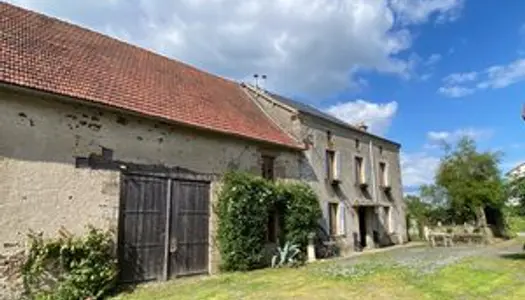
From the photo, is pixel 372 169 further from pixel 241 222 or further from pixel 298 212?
pixel 241 222

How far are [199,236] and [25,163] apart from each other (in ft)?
17.0

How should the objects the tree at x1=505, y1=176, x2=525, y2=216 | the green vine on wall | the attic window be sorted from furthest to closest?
the attic window < the green vine on wall < the tree at x1=505, y1=176, x2=525, y2=216

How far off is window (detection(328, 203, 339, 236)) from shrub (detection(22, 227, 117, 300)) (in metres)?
11.0

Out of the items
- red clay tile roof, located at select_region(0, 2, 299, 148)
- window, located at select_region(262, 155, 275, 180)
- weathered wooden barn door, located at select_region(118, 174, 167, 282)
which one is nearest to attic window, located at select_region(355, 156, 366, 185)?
red clay tile roof, located at select_region(0, 2, 299, 148)

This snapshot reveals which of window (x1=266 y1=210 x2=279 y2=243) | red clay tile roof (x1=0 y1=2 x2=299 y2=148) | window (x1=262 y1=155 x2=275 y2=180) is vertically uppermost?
red clay tile roof (x1=0 y1=2 x2=299 y2=148)

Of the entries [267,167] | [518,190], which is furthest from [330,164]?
[518,190]

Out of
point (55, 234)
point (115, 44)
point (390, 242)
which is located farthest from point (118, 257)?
point (390, 242)

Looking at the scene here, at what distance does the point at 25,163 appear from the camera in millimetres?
9289

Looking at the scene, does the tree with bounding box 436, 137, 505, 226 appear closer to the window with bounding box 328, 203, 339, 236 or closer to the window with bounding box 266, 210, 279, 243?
the window with bounding box 328, 203, 339, 236

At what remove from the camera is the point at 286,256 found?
48.8ft

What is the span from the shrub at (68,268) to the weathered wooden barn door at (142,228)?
85cm

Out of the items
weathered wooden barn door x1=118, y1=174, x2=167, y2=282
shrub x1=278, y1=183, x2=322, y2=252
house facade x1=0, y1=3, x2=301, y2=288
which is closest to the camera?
house facade x1=0, y1=3, x2=301, y2=288

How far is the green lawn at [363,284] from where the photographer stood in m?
8.68

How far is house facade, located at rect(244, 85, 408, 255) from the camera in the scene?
733 inches
